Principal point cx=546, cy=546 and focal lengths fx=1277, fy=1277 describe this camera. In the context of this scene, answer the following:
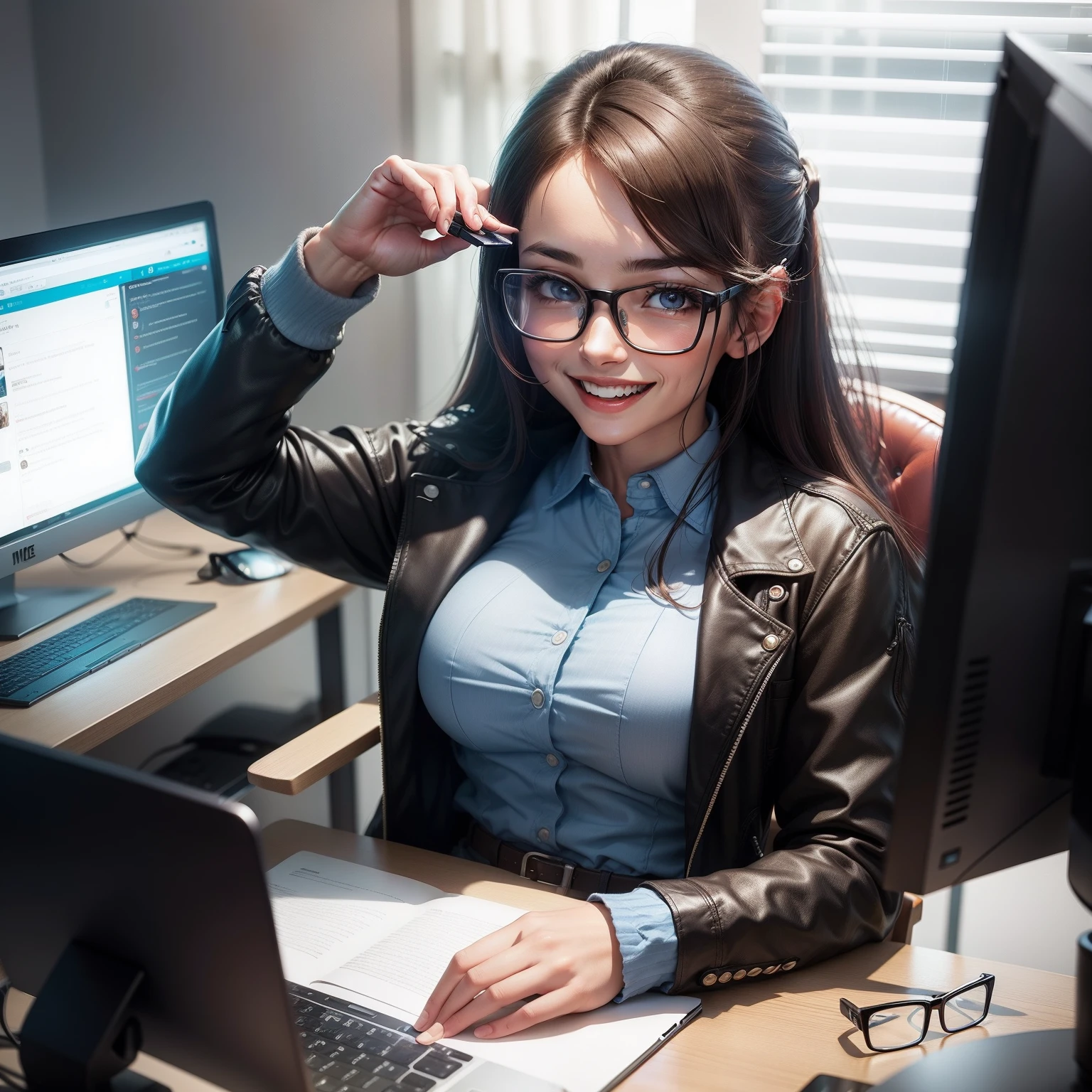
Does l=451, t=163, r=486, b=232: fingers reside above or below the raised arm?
above

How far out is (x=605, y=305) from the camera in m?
1.25

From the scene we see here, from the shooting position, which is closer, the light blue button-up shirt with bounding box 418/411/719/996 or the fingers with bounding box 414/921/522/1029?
the fingers with bounding box 414/921/522/1029

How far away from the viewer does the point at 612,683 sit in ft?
4.14

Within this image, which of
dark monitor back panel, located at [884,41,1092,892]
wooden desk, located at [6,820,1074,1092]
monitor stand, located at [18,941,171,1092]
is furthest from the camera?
wooden desk, located at [6,820,1074,1092]

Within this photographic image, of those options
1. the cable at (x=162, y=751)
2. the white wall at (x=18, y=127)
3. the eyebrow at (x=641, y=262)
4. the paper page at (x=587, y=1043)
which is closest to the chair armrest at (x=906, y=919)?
the paper page at (x=587, y=1043)

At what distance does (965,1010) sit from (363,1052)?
0.48m

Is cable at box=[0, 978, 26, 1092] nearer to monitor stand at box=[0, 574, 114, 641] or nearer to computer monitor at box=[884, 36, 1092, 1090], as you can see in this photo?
computer monitor at box=[884, 36, 1092, 1090]

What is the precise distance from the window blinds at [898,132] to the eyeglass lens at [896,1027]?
1.22 metres

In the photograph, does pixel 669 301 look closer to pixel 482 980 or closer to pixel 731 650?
pixel 731 650

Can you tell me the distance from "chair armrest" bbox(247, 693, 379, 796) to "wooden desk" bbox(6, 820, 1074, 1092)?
0.81 ft

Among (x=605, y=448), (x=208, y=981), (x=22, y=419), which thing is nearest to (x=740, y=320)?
(x=605, y=448)

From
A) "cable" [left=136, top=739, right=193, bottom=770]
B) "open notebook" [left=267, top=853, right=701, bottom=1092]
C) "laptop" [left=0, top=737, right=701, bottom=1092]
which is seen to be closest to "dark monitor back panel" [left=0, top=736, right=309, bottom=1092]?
"laptop" [left=0, top=737, right=701, bottom=1092]

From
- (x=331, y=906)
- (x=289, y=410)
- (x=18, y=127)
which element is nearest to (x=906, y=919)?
(x=331, y=906)

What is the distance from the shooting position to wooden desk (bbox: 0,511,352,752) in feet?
4.96
